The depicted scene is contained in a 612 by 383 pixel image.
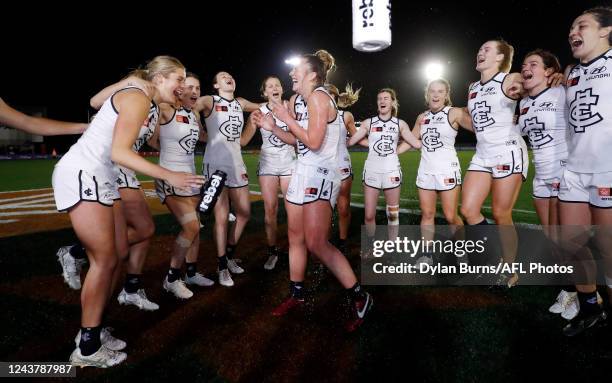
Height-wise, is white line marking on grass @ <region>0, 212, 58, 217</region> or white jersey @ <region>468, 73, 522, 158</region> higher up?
white jersey @ <region>468, 73, 522, 158</region>

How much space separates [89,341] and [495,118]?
4.39 metres

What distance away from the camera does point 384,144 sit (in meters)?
6.02

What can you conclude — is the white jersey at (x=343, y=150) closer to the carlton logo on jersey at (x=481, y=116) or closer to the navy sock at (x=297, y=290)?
the carlton logo on jersey at (x=481, y=116)

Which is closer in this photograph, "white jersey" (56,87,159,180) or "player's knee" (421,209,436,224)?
"white jersey" (56,87,159,180)

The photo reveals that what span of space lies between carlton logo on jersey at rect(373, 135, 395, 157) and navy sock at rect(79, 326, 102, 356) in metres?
4.33

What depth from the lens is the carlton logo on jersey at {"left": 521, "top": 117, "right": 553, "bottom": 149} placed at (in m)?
4.10

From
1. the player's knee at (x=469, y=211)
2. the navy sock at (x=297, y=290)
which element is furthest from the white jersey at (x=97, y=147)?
the player's knee at (x=469, y=211)

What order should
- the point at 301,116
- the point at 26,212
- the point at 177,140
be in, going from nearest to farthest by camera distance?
1. the point at 301,116
2. the point at 177,140
3. the point at 26,212

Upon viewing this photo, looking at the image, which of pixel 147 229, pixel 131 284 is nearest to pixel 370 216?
pixel 147 229

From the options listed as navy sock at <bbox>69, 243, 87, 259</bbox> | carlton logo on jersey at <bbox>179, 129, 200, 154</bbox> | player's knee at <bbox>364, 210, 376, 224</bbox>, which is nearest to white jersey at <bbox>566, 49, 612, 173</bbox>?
player's knee at <bbox>364, 210, 376, 224</bbox>

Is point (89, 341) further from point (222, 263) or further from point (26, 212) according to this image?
point (26, 212)

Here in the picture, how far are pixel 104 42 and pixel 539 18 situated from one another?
36.0 meters

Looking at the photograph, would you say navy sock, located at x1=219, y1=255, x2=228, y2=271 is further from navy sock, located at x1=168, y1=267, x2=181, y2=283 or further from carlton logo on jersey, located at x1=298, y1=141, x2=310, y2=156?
carlton logo on jersey, located at x1=298, y1=141, x2=310, y2=156

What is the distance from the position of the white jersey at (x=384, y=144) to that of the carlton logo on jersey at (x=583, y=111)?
110 inches
